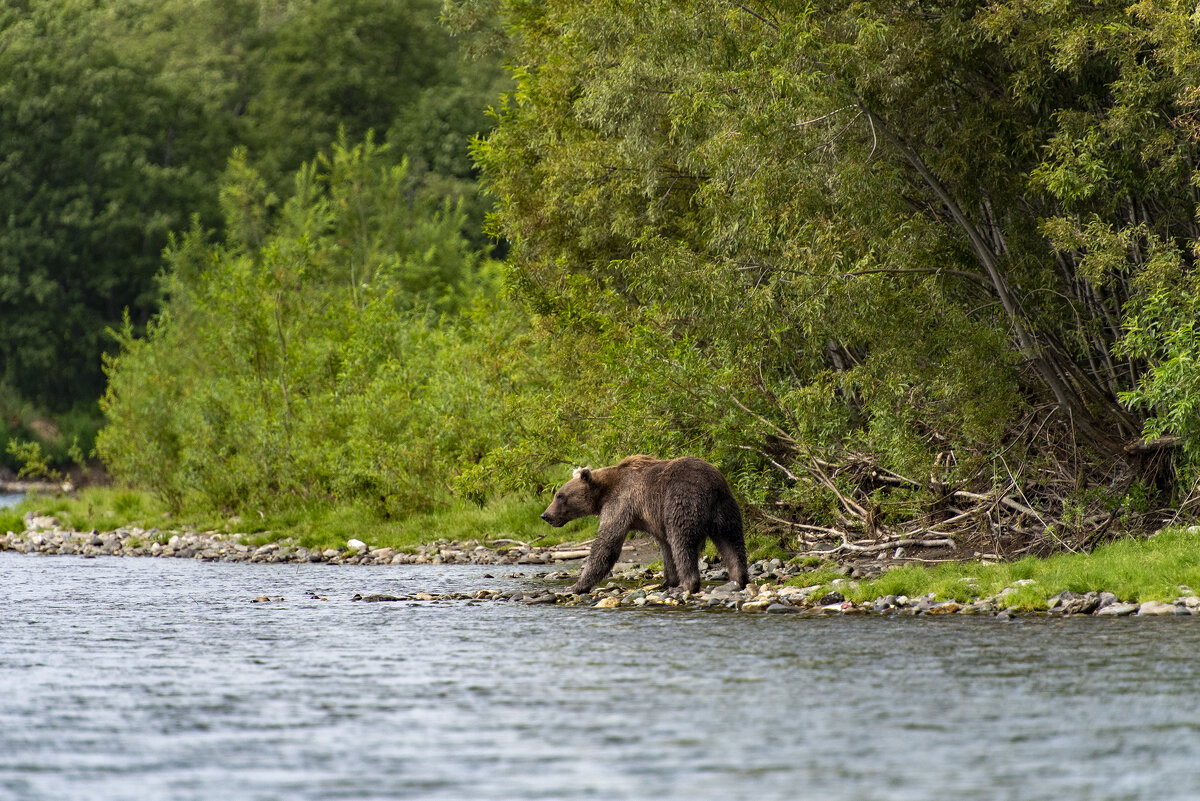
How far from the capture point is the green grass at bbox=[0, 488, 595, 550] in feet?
72.0

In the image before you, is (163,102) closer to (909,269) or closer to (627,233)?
(627,233)

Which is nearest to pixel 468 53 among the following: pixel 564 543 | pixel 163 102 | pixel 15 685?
pixel 564 543

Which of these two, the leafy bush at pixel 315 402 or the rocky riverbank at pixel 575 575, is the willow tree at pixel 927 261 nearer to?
the rocky riverbank at pixel 575 575

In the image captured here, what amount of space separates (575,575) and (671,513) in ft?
12.6

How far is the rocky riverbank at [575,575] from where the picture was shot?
12.5 metres

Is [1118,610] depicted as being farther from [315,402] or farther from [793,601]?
[315,402]

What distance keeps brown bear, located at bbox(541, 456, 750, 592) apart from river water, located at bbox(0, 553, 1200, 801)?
1341 millimetres

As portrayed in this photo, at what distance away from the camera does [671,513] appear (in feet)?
46.4

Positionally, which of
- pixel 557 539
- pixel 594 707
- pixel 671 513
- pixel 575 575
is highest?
pixel 671 513

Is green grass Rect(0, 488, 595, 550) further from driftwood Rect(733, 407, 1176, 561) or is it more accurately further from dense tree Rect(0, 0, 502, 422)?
dense tree Rect(0, 0, 502, 422)

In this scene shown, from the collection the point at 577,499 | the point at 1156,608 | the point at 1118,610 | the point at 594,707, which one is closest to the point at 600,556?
the point at 577,499

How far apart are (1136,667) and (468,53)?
25404mm

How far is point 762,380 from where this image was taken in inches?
691

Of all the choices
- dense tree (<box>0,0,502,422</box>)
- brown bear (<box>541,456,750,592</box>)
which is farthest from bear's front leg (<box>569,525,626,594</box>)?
dense tree (<box>0,0,502,422</box>)
